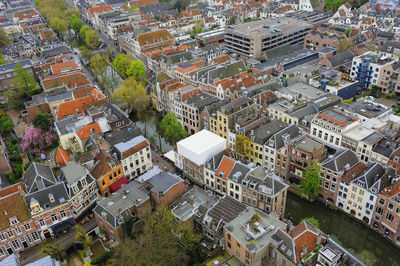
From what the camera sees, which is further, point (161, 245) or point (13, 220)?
point (13, 220)

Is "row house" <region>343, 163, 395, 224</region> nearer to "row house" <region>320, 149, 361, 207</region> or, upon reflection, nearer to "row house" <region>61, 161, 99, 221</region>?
"row house" <region>320, 149, 361, 207</region>

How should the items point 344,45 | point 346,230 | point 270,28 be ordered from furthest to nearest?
point 270,28, point 344,45, point 346,230

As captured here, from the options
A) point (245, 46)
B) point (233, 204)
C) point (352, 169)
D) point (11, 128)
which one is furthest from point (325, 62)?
point (11, 128)

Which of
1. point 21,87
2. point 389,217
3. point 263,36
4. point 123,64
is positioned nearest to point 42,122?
point 21,87

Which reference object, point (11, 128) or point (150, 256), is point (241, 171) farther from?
point (11, 128)

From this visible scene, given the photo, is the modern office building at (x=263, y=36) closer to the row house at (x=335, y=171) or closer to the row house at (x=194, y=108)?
the row house at (x=194, y=108)

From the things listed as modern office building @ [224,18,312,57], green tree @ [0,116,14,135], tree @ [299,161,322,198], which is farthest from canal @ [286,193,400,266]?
green tree @ [0,116,14,135]

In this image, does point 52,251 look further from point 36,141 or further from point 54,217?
point 36,141
